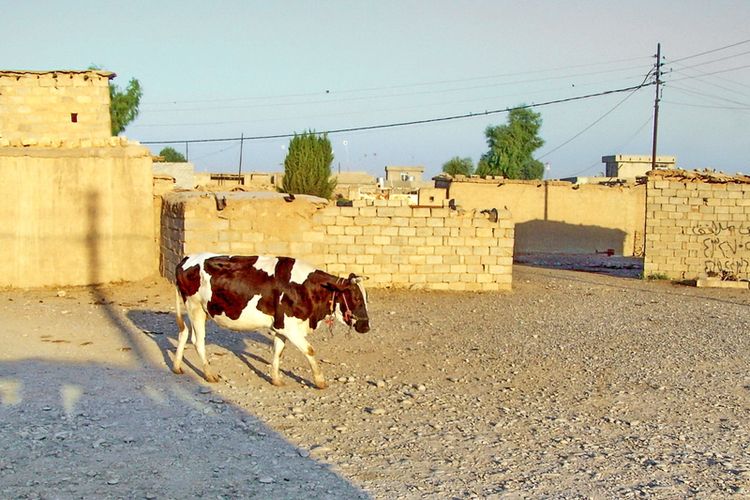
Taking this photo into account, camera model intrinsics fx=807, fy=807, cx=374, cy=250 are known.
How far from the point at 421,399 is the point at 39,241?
35.7 ft

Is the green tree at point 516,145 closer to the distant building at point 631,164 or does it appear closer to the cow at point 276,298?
the distant building at point 631,164

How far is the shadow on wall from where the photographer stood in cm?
3203

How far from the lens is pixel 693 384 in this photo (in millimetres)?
8414

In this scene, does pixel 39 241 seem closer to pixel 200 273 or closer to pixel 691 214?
pixel 200 273

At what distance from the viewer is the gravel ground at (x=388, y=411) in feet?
17.5

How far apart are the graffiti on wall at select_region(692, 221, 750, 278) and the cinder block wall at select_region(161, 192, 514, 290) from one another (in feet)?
20.3

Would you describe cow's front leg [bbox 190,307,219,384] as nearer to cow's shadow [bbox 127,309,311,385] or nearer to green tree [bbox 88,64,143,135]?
cow's shadow [bbox 127,309,311,385]

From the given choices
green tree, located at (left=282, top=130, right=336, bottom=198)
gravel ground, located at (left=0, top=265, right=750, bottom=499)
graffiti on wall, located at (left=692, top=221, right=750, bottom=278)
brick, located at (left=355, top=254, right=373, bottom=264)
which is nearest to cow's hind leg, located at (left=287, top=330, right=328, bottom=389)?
gravel ground, located at (left=0, top=265, right=750, bottom=499)

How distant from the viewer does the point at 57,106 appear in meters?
19.9

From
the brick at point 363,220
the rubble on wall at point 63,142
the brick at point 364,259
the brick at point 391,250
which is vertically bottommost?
the brick at point 364,259

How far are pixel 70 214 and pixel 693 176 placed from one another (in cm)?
1405

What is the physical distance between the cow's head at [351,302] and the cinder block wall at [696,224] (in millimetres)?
13275

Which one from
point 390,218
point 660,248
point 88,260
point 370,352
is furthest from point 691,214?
point 88,260

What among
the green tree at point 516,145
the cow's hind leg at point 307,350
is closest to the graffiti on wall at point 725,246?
the cow's hind leg at point 307,350
